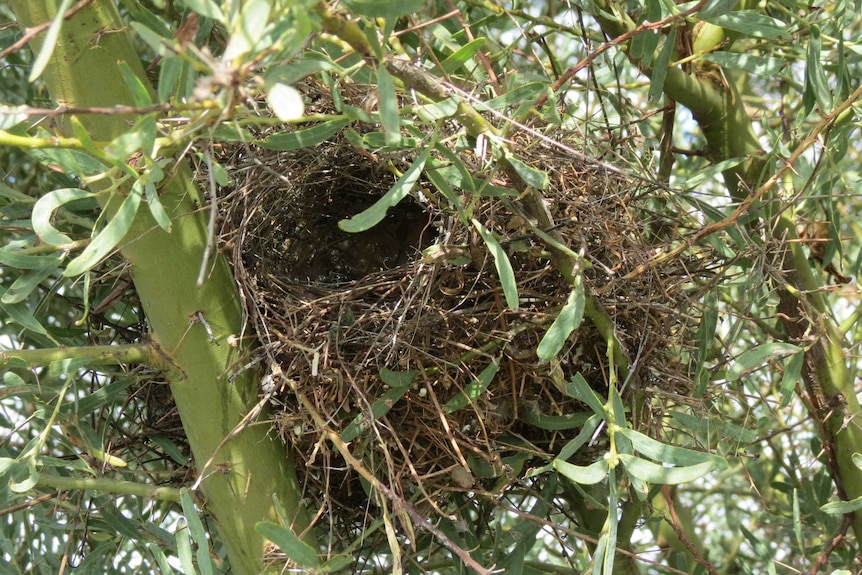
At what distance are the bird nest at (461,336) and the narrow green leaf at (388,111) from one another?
0.35 m

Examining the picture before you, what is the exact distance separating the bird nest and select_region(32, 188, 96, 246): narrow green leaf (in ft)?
0.98

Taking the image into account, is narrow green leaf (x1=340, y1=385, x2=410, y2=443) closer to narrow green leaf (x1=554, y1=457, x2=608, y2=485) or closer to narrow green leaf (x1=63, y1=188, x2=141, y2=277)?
narrow green leaf (x1=554, y1=457, x2=608, y2=485)

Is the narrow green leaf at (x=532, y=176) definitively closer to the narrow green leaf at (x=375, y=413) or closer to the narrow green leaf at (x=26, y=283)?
the narrow green leaf at (x=375, y=413)

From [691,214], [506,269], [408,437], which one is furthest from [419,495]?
[691,214]

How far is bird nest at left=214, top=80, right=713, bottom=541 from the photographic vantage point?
1.04 metres

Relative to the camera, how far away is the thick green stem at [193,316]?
3.14 ft

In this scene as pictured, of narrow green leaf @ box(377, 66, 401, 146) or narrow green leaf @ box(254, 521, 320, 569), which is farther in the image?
narrow green leaf @ box(254, 521, 320, 569)

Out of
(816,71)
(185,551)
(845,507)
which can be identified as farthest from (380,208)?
(845,507)

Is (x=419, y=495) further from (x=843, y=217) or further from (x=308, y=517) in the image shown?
(x=843, y=217)

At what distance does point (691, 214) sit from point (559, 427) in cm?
37

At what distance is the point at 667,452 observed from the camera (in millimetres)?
852

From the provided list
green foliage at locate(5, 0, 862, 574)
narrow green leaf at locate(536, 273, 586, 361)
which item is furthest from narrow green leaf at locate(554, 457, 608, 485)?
narrow green leaf at locate(536, 273, 586, 361)

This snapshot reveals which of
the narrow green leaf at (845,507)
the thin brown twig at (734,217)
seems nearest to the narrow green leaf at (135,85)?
the thin brown twig at (734,217)

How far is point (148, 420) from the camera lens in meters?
1.24
